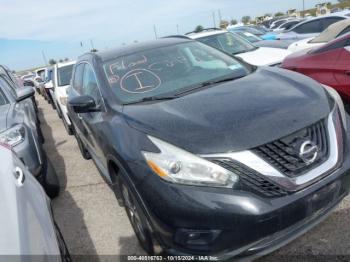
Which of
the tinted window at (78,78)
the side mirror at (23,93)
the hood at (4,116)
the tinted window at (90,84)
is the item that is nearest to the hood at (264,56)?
the tinted window at (78,78)

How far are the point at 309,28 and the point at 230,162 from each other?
10.7 m

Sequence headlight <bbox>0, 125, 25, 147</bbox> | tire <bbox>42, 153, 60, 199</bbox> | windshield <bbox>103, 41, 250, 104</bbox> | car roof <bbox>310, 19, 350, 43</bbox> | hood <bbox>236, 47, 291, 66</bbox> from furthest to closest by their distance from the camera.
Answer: car roof <bbox>310, 19, 350, 43</bbox>
hood <bbox>236, 47, 291, 66</bbox>
tire <bbox>42, 153, 60, 199</bbox>
headlight <bbox>0, 125, 25, 147</bbox>
windshield <bbox>103, 41, 250, 104</bbox>

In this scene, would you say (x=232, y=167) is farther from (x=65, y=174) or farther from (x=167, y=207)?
(x=65, y=174)

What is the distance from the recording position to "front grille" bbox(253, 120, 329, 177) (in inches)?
85.8

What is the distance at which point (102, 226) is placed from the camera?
360cm

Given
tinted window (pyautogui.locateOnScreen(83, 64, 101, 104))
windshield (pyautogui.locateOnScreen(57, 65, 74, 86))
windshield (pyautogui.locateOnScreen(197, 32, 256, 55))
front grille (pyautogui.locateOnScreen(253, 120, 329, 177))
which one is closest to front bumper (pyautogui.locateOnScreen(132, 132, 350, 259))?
front grille (pyautogui.locateOnScreen(253, 120, 329, 177))

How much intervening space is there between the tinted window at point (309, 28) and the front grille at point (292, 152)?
1000cm

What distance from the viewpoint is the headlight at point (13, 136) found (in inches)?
151

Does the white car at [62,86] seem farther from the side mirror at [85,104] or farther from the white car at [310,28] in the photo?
the white car at [310,28]

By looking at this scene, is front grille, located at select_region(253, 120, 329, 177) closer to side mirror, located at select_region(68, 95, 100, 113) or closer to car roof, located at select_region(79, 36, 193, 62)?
side mirror, located at select_region(68, 95, 100, 113)

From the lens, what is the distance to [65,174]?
539 centimetres

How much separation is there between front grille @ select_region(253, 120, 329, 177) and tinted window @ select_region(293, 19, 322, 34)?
1000cm

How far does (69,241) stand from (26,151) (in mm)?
1118

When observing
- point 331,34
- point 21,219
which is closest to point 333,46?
point 331,34
